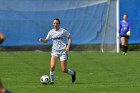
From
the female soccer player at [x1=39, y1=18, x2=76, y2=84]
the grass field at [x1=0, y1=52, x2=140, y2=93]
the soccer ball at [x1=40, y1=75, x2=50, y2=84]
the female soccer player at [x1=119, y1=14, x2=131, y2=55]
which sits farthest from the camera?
the female soccer player at [x1=119, y1=14, x2=131, y2=55]

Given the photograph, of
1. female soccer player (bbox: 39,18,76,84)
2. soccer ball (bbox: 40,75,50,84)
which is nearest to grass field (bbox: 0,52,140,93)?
soccer ball (bbox: 40,75,50,84)

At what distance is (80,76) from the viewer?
1866 centimetres

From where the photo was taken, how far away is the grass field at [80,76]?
14719mm

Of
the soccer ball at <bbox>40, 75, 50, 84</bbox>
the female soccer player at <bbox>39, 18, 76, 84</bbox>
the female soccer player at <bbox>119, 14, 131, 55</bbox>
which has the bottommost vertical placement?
the soccer ball at <bbox>40, 75, 50, 84</bbox>

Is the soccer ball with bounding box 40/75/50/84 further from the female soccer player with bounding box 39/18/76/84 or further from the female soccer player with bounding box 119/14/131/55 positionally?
the female soccer player with bounding box 119/14/131/55

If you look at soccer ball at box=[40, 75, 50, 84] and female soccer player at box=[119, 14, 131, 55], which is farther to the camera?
female soccer player at box=[119, 14, 131, 55]

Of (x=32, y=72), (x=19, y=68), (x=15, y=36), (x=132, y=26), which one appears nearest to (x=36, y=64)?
(x=19, y=68)

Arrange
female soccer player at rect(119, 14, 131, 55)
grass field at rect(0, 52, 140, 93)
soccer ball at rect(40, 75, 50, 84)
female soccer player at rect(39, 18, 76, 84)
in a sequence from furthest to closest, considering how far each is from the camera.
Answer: female soccer player at rect(119, 14, 131, 55), female soccer player at rect(39, 18, 76, 84), soccer ball at rect(40, 75, 50, 84), grass field at rect(0, 52, 140, 93)

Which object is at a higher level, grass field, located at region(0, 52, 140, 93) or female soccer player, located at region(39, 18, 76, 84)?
female soccer player, located at region(39, 18, 76, 84)

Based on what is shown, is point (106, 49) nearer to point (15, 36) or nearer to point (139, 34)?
point (139, 34)

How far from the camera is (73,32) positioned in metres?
32.6

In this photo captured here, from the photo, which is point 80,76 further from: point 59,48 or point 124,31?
point 124,31

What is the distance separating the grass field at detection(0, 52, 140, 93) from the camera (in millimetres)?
14719

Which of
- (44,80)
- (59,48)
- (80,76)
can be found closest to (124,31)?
(80,76)
